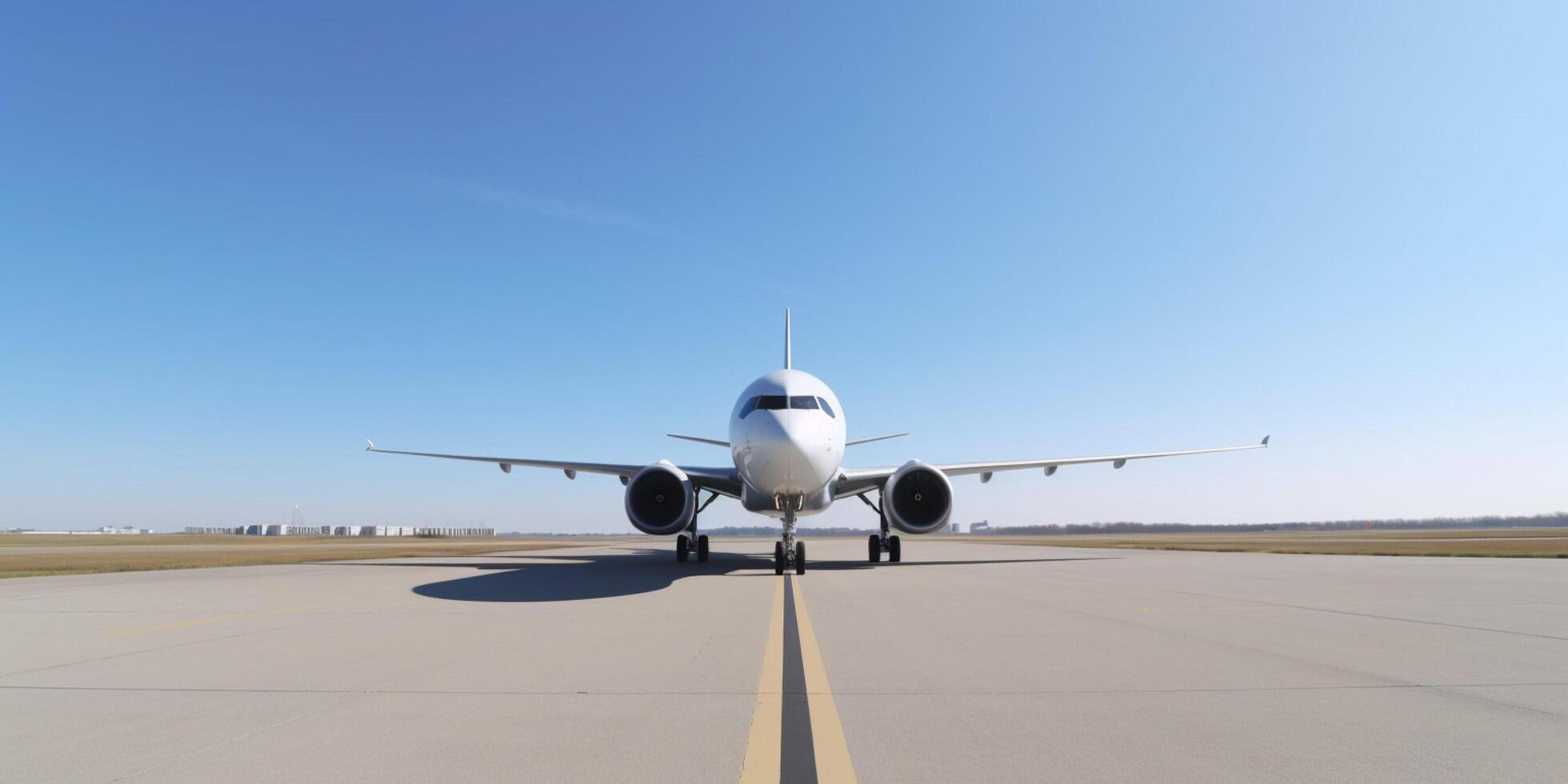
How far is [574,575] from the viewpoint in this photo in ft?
49.9

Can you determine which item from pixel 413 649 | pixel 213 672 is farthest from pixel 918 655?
pixel 213 672

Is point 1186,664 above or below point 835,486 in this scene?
below

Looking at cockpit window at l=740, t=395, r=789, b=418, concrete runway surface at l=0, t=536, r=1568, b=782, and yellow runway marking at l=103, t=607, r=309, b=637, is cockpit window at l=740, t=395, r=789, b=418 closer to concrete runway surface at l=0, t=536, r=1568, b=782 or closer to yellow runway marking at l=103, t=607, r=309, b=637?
concrete runway surface at l=0, t=536, r=1568, b=782

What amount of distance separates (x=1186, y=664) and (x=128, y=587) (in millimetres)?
15525

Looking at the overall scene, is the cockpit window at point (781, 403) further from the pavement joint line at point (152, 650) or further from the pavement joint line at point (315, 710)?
Result: the pavement joint line at point (315, 710)

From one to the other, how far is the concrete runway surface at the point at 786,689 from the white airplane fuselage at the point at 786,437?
352 centimetres

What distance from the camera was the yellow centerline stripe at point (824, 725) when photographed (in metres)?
3.28

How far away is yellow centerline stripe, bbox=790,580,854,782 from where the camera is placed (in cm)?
328

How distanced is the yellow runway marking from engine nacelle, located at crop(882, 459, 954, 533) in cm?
1162

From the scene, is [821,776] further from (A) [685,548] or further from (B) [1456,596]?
(A) [685,548]

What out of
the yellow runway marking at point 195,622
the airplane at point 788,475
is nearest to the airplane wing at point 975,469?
the airplane at point 788,475

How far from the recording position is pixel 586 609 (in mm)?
9242

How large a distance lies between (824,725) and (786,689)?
93 centimetres

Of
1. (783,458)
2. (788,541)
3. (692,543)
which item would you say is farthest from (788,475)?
(692,543)
